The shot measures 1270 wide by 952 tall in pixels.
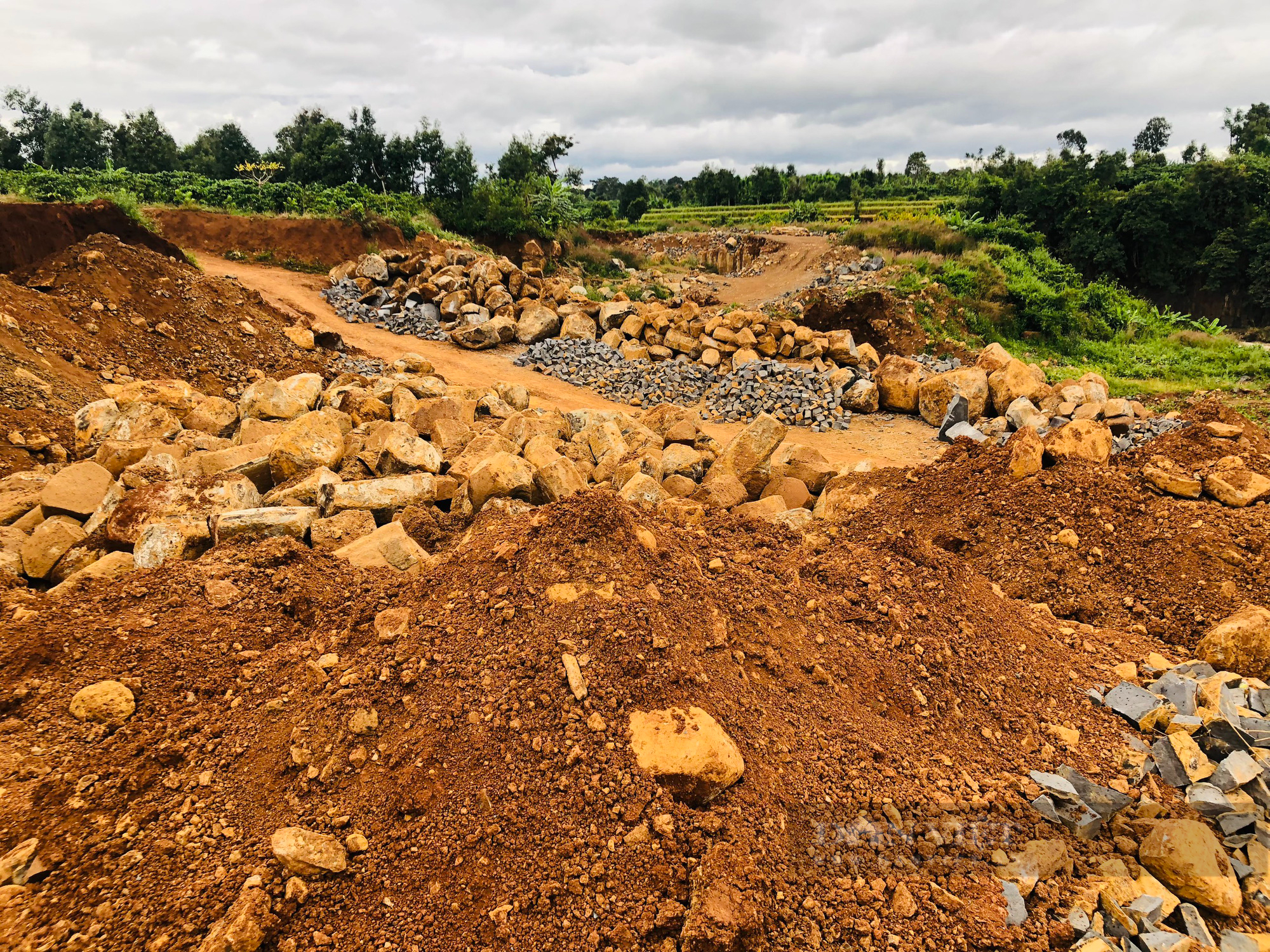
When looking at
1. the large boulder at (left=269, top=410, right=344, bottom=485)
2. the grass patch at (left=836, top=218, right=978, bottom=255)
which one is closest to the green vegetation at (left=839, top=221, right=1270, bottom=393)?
the grass patch at (left=836, top=218, right=978, bottom=255)

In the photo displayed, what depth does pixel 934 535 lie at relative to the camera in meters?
5.71

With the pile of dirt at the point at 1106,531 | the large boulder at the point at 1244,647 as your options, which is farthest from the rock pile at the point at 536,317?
the large boulder at the point at 1244,647

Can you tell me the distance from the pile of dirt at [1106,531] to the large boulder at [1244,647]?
342 mm

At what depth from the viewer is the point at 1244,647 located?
3912 mm

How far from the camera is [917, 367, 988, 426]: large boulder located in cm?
1011

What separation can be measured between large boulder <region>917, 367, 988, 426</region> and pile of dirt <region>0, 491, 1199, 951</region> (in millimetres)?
6810

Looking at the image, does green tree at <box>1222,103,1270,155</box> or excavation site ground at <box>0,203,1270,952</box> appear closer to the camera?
excavation site ground at <box>0,203,1270,952</box>

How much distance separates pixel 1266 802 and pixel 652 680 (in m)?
3.02

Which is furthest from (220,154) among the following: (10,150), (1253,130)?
(1253,130)

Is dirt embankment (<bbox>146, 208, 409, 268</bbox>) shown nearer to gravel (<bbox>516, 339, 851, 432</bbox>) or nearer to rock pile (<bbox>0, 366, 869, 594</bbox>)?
gravel (<bbox>516, 339, 851, 432</bbox>)

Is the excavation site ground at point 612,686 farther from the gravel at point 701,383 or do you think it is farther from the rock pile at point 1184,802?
the gravel at point 701,383

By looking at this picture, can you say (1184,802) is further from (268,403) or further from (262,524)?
(268,403)

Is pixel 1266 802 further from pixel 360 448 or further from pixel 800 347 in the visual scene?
pixel 800 347

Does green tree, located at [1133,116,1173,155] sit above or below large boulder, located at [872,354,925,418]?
above
